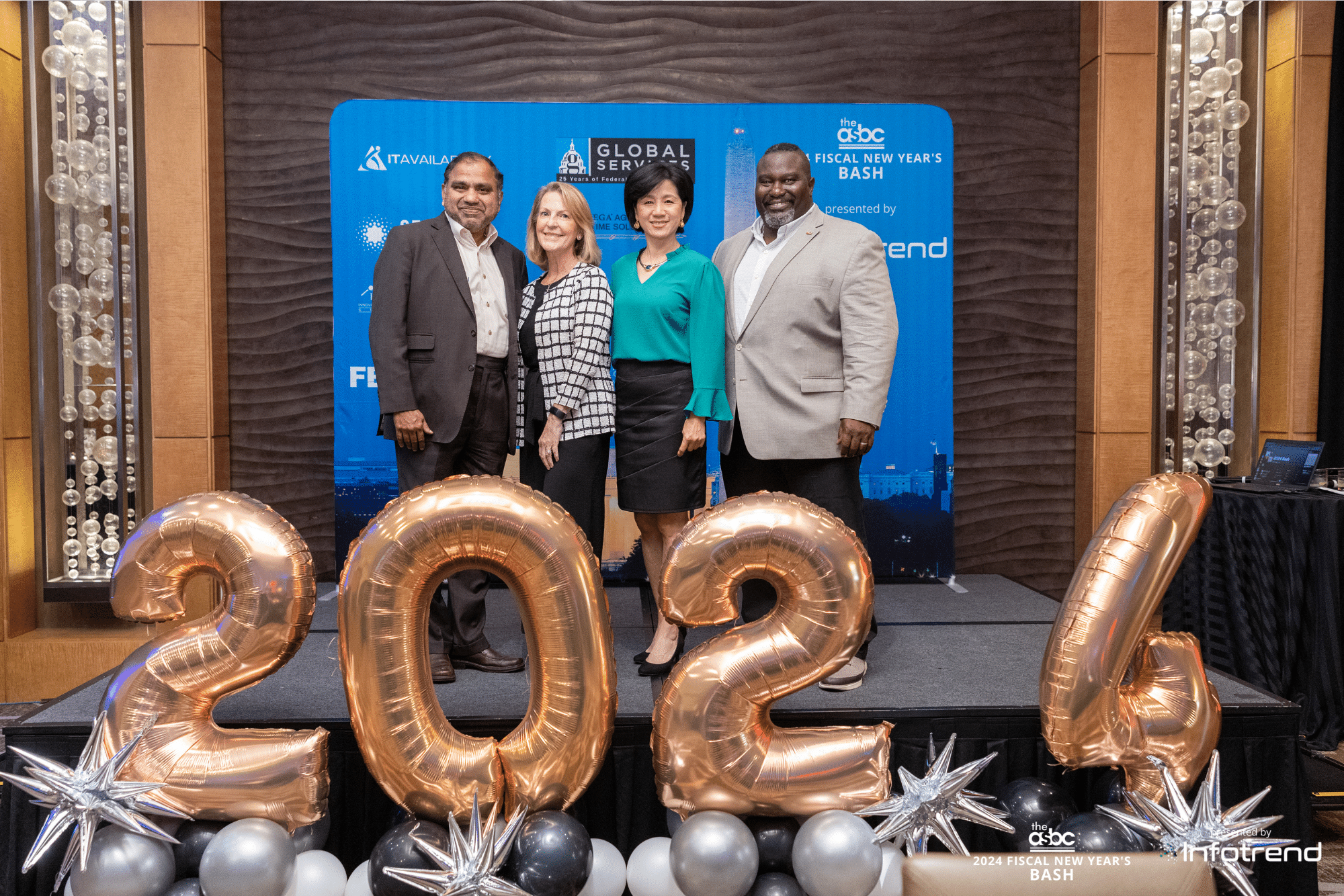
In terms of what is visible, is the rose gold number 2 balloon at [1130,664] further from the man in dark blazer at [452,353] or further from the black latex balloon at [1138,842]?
the man in dark blazer at [452,353]

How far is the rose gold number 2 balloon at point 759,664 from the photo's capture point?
1.67 metres

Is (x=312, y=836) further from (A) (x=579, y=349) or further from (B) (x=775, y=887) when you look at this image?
(A) (x=579, y=349)

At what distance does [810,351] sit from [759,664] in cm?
101

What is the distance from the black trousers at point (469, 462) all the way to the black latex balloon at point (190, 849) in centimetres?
78

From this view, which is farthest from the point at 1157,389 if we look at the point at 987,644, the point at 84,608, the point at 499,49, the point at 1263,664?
the point at 84,608

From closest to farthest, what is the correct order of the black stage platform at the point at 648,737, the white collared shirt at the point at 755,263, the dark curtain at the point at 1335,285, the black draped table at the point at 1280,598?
the black stage platform at the point at 648,737 < the white collared shirt at the point at 755,263 < the black draped table at the point at 1280,598 < the dark curtain at the point at 1335,285

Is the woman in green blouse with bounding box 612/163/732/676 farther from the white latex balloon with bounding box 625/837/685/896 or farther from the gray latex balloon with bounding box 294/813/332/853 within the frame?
the gray latex balloon with bounding box 294/813/332/853

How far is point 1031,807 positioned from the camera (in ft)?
5.90

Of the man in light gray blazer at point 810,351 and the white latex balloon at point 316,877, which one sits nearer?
the white latex balloon at point 316,877

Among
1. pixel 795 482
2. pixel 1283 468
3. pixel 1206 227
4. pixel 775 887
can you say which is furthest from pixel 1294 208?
pixel 775 887

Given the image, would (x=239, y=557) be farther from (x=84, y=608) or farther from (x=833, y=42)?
(x=833, y=42)

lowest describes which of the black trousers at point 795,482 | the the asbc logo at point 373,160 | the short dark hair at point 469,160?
the black trousers at point 795,482

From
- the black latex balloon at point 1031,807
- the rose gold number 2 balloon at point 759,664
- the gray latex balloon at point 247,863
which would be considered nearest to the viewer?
the gray latex balloon at point 247,863

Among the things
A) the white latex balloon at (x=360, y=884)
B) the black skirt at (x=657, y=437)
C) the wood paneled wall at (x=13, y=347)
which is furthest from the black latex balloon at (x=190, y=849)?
the wood paneled wall at (x=13, y=347)
